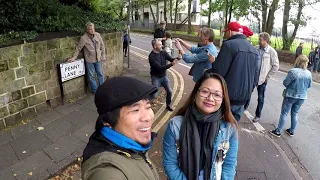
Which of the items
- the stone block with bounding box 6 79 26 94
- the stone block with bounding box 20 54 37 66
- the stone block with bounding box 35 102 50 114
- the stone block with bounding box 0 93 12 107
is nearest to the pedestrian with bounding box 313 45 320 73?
the stone block with bounding box 35 102 50 114

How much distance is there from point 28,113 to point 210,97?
467 centimetres

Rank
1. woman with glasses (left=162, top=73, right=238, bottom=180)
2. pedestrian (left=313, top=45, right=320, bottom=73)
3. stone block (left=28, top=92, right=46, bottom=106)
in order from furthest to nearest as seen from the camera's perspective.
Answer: pedestrian (left=313, top=45, right=320, bottom=73) < stone block (left=28, top=92, right=46, bottom=106) < woman with glasses (left=162, top=73, right=238, bottom=180)

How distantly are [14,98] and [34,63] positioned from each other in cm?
88

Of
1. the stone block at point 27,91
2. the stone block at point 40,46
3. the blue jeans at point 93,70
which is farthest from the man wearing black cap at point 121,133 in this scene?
the blue jeans at point 93,70

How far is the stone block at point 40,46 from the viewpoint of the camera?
17.4ft

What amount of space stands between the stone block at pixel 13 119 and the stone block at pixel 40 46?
147 cm

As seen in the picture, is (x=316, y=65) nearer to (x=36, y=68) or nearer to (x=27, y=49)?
(x=36, y=68)

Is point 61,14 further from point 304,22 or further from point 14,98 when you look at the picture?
point 304,22

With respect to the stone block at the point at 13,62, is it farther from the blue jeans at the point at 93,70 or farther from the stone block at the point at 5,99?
the blue jeans at the point at 93,70

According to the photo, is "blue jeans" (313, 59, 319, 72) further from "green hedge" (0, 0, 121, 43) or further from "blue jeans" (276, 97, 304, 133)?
"green hedge" (0, 0, 121, 43)

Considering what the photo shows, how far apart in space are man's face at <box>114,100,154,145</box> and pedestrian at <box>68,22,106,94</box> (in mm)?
5148

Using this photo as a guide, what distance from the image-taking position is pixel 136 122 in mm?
1478

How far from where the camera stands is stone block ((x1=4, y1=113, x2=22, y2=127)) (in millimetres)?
4926

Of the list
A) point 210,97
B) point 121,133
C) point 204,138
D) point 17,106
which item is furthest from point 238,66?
point 17,106
